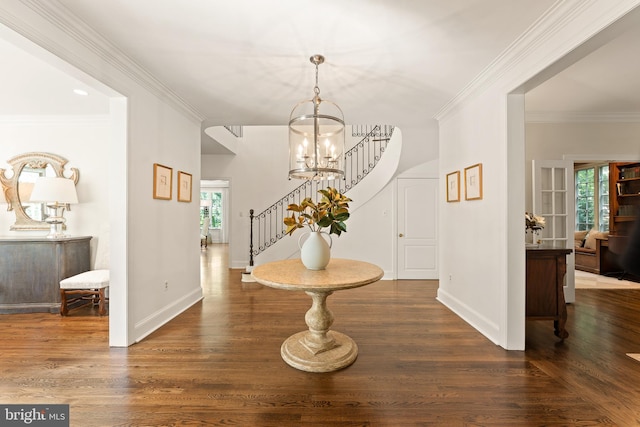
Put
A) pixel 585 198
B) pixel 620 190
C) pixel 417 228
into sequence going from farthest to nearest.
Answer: pixel 585 198, pixel 620 190, pixel 417 228

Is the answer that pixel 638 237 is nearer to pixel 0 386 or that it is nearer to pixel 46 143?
pixel 0 386

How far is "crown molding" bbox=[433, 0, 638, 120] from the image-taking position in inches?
68.1

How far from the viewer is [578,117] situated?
4.20 meters

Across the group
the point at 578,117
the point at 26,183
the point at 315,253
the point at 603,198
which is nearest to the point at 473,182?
the point at 315,253

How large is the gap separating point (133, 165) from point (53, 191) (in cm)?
183

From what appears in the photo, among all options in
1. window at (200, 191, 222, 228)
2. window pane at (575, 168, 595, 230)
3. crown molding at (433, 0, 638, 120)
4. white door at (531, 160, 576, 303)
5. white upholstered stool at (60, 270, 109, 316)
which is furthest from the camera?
window at (200, 191, 222, 228)

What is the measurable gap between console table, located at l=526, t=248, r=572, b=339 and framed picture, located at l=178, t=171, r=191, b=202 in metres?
4.05

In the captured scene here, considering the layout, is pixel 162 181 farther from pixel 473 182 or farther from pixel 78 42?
pixel 473 182

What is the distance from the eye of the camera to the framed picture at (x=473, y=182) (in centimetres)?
306

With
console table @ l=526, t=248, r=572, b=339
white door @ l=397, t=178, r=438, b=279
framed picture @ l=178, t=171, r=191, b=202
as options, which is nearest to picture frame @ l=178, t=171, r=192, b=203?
framed picture @ l=178, t=171, r=191, b=202

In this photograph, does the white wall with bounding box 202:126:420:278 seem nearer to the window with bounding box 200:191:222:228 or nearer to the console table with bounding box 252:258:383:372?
the console table with bounding box 252:258:383:372

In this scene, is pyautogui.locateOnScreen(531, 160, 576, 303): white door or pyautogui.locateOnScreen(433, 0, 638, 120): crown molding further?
pyautogui.locateOnScreen(531, 160, 576, 303): white door

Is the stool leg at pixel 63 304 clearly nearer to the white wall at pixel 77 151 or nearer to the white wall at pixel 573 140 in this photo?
the white wall at pixel 77 151

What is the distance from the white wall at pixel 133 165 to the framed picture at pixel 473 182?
358 centimetres
